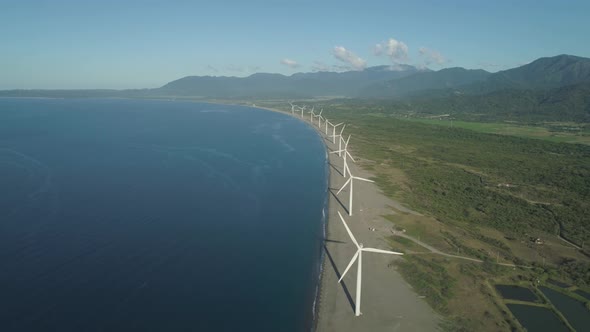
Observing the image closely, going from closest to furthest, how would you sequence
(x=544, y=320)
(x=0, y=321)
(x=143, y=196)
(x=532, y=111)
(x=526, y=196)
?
(x=0, y=321), (x=544, y=320), (x=143, y=196), (x=526, y=196), (x=532, y=111)

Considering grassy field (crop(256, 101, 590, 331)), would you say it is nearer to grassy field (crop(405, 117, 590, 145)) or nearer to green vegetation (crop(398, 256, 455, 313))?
green vegetation (crop(398, 256, 455, 313))

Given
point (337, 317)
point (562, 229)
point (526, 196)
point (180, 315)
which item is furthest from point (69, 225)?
point (526, 196)

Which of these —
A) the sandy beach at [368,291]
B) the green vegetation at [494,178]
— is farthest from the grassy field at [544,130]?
the sandy beach at [368,291]

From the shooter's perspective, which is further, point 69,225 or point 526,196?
point 526,196

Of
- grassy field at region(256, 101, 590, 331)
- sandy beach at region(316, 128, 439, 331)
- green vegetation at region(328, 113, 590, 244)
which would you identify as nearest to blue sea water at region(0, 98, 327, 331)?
sandy beach at region(316, 128, 439, 331)

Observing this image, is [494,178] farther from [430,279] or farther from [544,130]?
[544,130]

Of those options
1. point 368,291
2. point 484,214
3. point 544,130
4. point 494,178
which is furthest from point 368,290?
point 544,130

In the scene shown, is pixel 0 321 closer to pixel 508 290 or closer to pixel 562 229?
pixel 508 290
